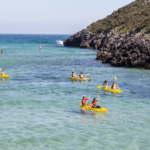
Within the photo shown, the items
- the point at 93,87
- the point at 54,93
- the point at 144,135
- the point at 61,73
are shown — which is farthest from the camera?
the point at 61,73

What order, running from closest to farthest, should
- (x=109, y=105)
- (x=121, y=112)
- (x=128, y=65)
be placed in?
(x=121, y=112) → (x=109, y=105) → (x=128, y=65)

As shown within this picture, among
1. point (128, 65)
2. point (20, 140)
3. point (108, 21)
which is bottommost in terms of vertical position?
point (20, 140)

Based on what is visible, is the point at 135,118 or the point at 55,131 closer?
the point at 55,131

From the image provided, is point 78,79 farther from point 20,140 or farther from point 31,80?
point 20,140

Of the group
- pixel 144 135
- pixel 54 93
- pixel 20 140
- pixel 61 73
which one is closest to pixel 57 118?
pixel 20 140

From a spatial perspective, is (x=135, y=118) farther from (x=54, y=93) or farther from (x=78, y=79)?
(x=78, y=79)

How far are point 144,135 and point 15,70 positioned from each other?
3829cm

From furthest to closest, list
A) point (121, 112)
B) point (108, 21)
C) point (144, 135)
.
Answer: point (108, 21), point (121, 112), point (144, 135)

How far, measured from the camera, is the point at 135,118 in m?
26.2

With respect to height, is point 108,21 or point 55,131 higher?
point 108,21

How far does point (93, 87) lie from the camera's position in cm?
4022

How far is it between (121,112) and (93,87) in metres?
12.4

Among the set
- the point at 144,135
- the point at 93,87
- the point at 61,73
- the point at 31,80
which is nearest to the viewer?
the point at 144,135

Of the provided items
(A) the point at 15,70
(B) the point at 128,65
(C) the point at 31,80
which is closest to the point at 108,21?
(B) the point at 128,65
